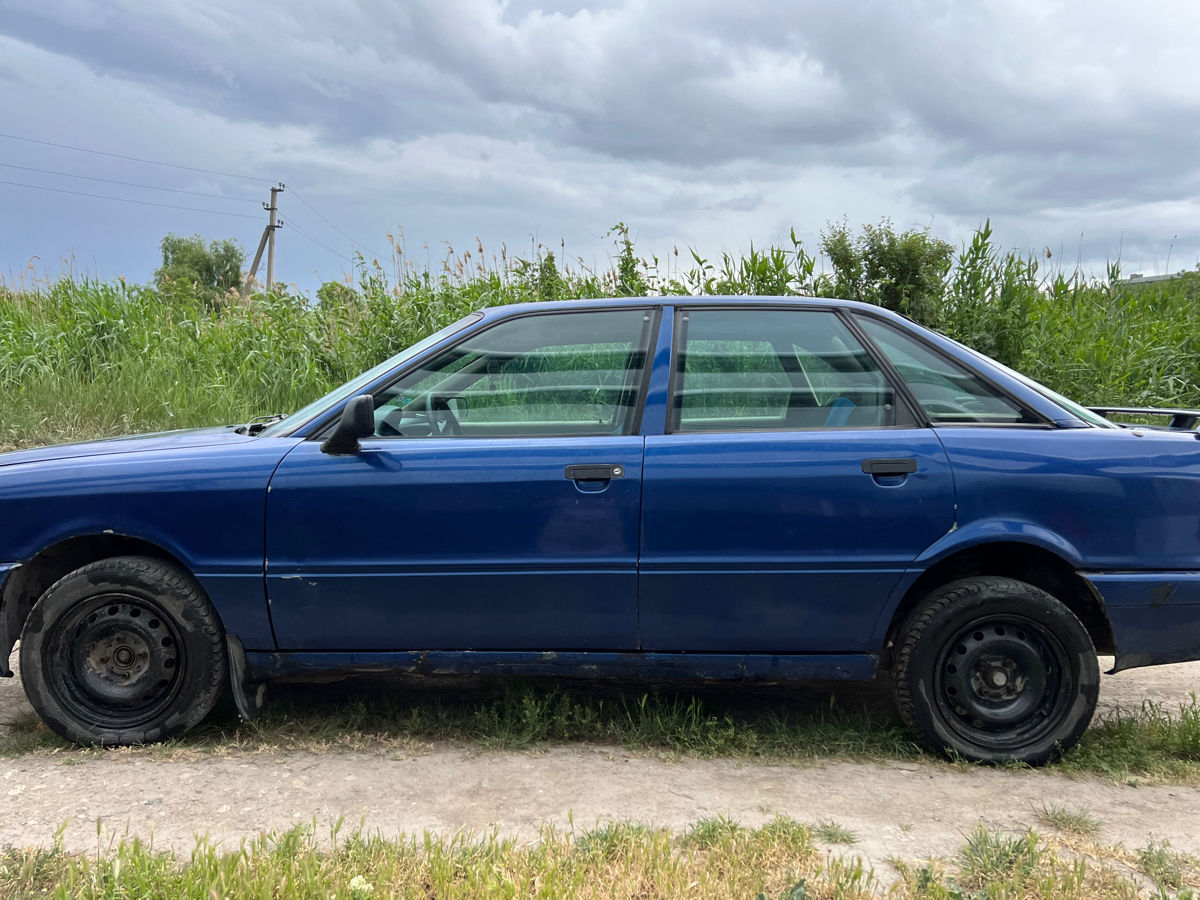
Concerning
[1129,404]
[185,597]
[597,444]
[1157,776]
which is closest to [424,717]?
[185,597]

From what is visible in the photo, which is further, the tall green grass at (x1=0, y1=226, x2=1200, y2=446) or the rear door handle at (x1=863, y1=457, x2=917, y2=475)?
the tall green grass at (x1=0, y1=226, x2=1200, y2=446)

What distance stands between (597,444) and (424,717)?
1367 mm

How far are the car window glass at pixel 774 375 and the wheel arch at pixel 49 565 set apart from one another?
2.01 metres

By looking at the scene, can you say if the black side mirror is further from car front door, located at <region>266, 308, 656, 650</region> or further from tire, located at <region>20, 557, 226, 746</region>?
tire, located at <region>20, 557, 226, 746</region>

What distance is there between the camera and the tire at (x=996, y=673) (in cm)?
330

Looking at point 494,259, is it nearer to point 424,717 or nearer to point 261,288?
point 261,288

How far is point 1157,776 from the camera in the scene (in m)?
3.34

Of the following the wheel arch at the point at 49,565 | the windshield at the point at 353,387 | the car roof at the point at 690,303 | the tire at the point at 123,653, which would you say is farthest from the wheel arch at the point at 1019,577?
the wheel arch at the point at 49,565

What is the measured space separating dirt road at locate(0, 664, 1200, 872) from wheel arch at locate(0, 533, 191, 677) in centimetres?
50

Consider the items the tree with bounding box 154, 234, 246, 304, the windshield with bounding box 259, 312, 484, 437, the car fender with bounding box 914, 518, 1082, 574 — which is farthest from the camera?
the tree with bounding box 154, 234, 246, 304

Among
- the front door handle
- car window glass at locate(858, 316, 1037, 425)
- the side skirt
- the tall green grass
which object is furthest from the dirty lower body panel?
the tall green grass

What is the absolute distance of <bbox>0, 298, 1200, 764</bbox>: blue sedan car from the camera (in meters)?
3.27

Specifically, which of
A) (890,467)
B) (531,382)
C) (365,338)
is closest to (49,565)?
(531,382)

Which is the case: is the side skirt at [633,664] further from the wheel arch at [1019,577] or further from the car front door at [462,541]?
the wheel arch at [1019,577]
